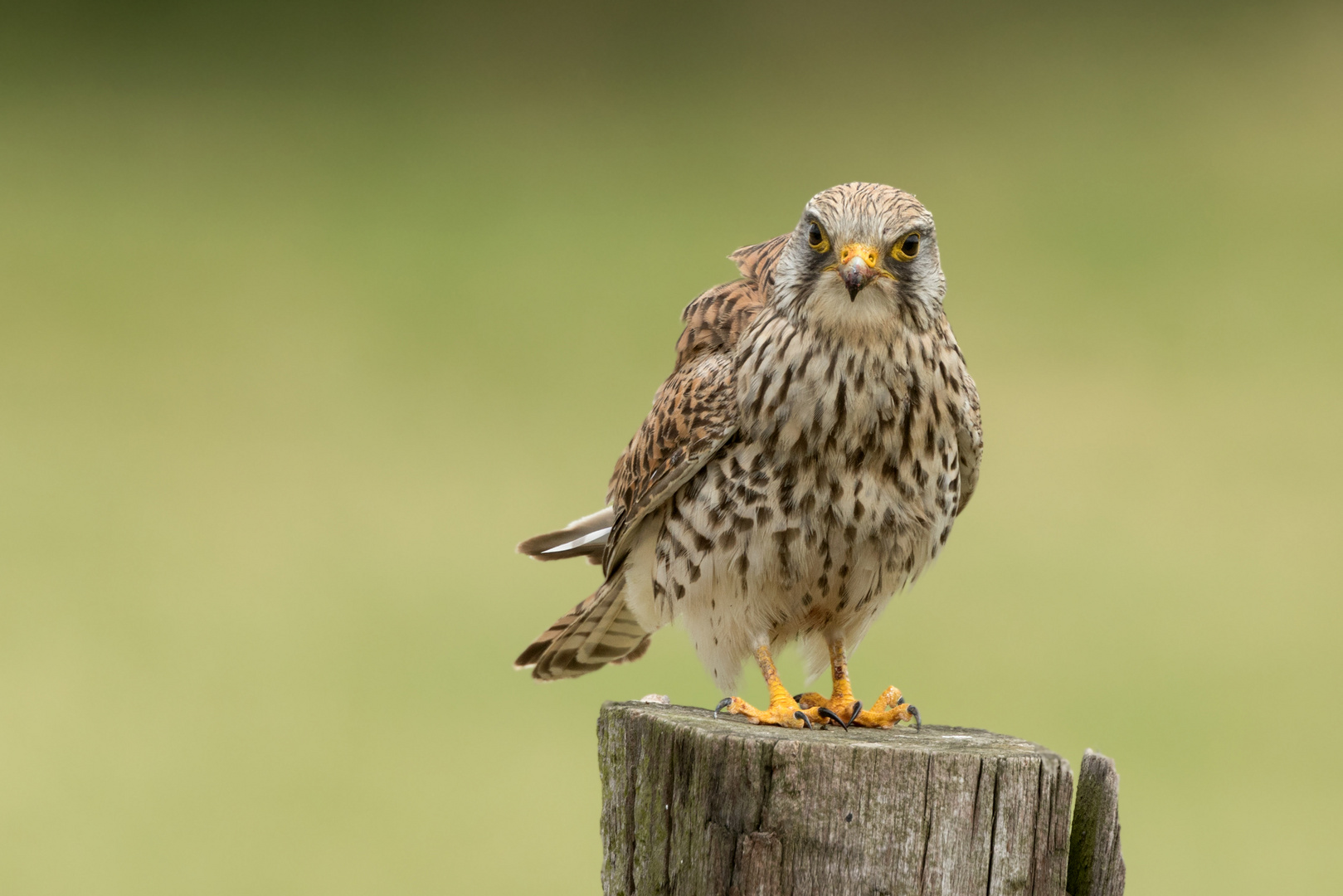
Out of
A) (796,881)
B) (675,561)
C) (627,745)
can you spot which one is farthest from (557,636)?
(796,881)

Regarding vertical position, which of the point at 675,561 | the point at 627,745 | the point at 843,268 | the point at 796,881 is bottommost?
the point at 796,881

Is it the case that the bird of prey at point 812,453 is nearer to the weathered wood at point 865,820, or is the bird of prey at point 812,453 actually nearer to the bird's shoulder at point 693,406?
the bird's shoulder at point 693,406

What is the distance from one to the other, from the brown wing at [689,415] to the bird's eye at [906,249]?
1.44 ft

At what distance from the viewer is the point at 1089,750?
2.21 m

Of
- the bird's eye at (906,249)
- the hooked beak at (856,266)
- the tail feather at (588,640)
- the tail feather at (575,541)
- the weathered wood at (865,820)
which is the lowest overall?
the weathered wood at (865,820)

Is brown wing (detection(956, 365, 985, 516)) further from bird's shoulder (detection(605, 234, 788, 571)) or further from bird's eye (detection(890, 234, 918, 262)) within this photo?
bird's shoulder (detection(605, 234, 788, 571))

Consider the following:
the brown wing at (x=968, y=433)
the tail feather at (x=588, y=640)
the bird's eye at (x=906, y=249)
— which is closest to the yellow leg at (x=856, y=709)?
the brown wing at (x=968, y=433)

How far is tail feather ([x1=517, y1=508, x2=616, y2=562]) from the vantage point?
3572mm

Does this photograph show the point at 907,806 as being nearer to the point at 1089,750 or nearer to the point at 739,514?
the point at 1089,750

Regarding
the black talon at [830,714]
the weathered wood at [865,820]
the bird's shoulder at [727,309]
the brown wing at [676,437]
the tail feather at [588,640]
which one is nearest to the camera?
the weathered wood at [865,820]

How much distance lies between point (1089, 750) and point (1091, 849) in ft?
0.50

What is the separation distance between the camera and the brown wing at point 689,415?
297 cm

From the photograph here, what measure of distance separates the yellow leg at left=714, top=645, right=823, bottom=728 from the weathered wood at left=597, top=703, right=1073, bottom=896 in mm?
424

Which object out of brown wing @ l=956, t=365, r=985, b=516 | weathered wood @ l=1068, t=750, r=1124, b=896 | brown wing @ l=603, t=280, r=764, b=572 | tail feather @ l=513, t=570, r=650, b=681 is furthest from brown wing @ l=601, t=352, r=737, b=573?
weathered wood @ l=1068, t=750, r=1124, b=896
